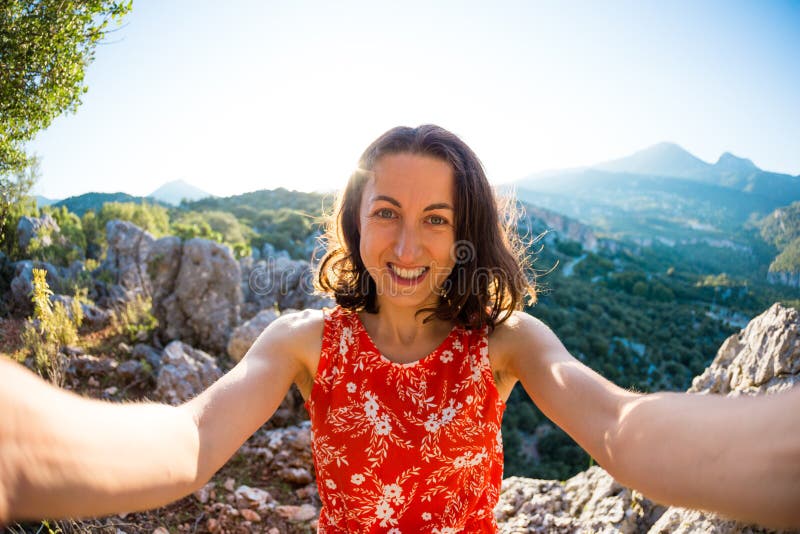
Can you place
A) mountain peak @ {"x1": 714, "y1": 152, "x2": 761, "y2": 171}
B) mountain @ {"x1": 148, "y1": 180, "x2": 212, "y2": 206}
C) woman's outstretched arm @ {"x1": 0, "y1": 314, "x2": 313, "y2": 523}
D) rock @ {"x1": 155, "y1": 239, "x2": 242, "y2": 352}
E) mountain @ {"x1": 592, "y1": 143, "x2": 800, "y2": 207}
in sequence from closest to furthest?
1. woman's outstretched arm @ {"x1": 0, "y1": 314, "x2": 313, "y2": 523}
2. rock @ {"x1": 155, "y1": 239, "x2": 242, "y2": 352}
3. mountain @ {"x1": 592, "y1": 143, "x2": 800, "y2": 207}
4. mountain peak @ {"x1": 714, "y1": 152, "x2": 761, "y2": 171}
5. mountain @ {"x1": 148, "y1": 180, "x2": 212, "y2": 206}

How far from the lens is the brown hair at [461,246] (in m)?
1.59

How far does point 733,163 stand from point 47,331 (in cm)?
17195

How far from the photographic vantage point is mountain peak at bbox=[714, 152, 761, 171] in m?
122

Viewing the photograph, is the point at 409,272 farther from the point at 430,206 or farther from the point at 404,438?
the point at 404,438

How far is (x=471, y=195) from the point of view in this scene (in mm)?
1601

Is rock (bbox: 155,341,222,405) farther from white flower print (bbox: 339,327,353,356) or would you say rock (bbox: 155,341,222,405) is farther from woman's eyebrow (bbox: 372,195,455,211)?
woman's eyebrow (bbox: 372,195,455,211)

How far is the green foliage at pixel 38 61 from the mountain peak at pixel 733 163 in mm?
151895

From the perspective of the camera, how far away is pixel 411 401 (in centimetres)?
152

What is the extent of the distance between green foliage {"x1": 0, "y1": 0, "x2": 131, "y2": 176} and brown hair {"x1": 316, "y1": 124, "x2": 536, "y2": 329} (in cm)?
454

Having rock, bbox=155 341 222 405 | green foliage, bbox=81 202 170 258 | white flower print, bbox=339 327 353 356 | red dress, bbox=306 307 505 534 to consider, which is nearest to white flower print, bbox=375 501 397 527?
red dress, bbox=306 307 505 534

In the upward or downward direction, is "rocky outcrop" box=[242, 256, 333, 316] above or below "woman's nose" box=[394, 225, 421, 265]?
below

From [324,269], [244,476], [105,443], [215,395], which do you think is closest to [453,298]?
[324,269]

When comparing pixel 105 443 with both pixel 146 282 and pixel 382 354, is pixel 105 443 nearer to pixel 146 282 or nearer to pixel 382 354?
pixel 382 354

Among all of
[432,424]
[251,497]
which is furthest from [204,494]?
[432,424]
